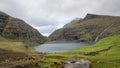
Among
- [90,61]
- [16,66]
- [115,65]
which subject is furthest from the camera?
[90,61]

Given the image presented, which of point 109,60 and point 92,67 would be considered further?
point 109,60

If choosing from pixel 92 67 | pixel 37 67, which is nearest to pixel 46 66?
pixel 37 67

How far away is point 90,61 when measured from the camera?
6462 centimetres

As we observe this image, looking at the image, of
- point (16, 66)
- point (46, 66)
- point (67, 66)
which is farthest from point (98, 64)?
→ point (16, 66)

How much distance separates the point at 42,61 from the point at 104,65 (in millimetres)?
14324

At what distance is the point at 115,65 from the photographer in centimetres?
6053

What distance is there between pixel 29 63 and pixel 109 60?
20538mm

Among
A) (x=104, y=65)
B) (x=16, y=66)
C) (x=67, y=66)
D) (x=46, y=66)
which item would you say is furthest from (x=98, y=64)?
(x=16, y=66)

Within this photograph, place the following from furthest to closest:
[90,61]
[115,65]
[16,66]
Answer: [90,61] → [115,65] → [16,66]

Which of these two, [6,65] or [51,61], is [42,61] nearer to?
[51,61]

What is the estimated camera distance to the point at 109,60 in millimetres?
65625

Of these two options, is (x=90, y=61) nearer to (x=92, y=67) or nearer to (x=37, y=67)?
(x=92, y=67)

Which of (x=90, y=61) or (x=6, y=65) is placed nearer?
(x=6, y=65)

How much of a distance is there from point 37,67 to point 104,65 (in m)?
15.6
